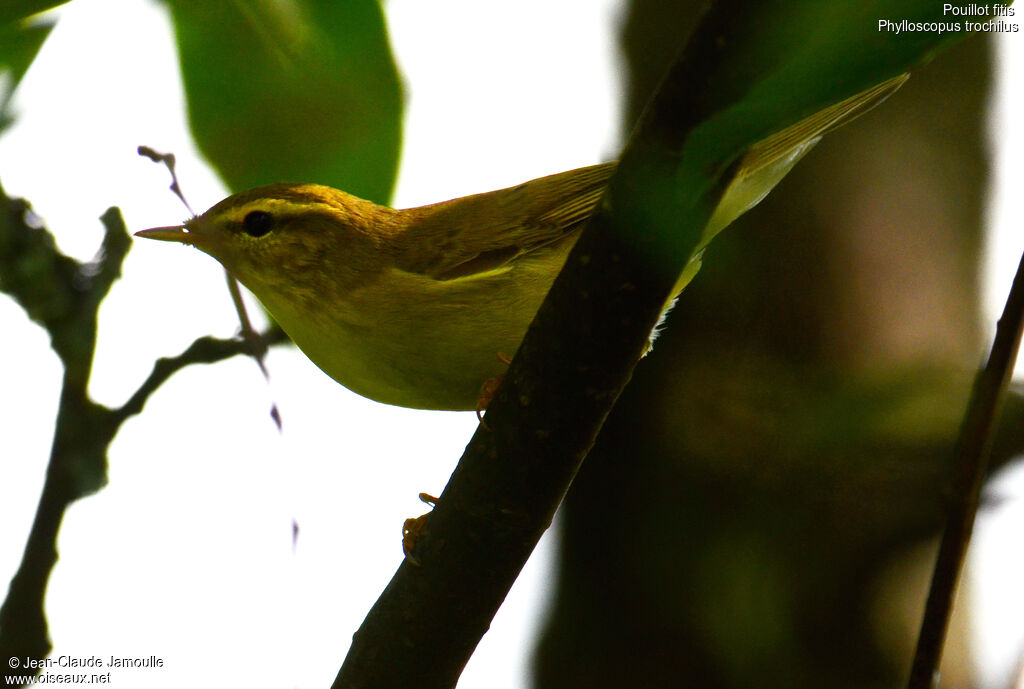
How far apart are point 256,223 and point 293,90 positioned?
1697mm

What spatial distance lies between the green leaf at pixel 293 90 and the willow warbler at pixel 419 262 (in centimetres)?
91

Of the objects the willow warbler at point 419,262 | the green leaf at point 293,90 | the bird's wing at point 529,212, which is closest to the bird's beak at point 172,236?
the willow warbler at point 419,262

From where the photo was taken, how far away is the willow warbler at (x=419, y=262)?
2637mm

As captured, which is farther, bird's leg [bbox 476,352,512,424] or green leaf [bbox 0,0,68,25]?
bird's leg [bbox 476,352,512,424]

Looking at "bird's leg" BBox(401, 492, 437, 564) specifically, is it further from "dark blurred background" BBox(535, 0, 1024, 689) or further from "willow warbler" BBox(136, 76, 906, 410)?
"dark blurred background" BBox(535, 0, 1024, 689)

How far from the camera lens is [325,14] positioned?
4.95 feet

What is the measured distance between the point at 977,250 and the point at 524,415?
301cm

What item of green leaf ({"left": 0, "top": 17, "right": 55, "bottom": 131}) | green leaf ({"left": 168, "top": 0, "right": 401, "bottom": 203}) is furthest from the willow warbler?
green leaf ({"left": 0, "top": 17, "right": 55, "bottom": 131})

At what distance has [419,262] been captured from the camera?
2998 millimetres

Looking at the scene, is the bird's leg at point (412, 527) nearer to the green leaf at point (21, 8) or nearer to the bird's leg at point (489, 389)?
the bird's leg at point (489, 389)

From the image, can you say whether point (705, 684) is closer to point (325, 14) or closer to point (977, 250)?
point (977, 250)

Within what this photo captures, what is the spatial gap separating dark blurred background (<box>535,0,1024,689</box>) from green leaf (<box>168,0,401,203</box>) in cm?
185

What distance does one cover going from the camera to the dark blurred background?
3438 mm

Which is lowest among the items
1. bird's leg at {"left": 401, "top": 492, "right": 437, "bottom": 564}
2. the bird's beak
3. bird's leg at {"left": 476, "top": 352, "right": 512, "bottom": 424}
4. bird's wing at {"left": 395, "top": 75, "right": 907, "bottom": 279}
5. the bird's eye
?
bird's leg at {"left": 401, "top": 492, "right": 437, "bottom": 564}
